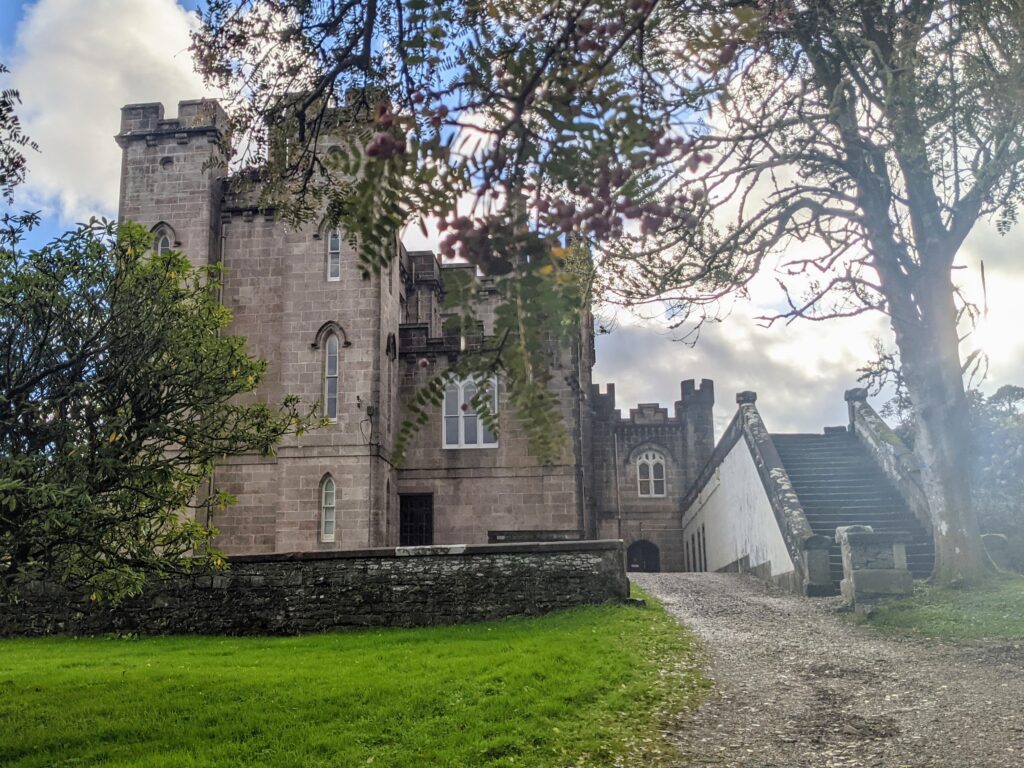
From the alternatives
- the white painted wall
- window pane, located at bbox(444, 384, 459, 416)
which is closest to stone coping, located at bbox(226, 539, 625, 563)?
the white painted wall

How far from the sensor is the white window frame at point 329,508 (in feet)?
86.6

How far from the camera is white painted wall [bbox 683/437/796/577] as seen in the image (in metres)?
21.2

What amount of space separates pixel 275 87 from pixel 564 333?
5.62m

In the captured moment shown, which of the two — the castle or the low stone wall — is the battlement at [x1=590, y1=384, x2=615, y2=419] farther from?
the low stone wall

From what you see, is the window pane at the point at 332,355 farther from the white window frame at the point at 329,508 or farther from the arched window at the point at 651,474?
the arched window at the point at 651,474

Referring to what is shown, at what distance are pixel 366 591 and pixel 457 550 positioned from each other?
188cm

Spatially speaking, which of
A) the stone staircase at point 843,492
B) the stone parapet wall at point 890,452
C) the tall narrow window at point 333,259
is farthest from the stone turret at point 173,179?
the stone parapet wall at point 890,452

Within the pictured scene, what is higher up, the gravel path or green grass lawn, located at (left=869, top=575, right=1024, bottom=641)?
green grass lawn, located at (left=869, top=575, right=1024, bottom=641)

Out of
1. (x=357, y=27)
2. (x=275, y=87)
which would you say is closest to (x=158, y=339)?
(x=275, y=87)

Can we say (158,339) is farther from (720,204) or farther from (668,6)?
(720,204)

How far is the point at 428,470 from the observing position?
2900 centimetres

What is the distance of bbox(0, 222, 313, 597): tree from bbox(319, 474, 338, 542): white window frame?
562 inches

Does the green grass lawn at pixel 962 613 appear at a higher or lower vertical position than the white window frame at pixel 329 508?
lower

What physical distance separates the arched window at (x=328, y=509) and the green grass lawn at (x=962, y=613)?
15.6 m
